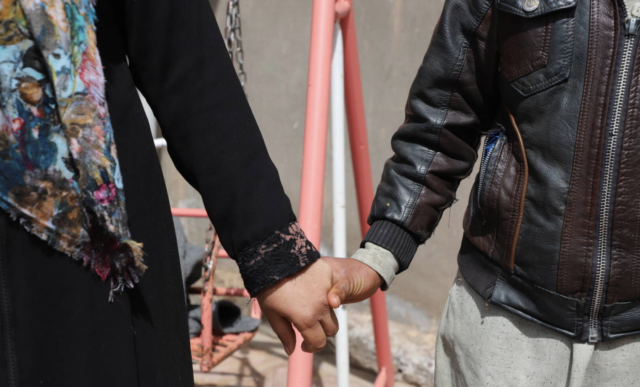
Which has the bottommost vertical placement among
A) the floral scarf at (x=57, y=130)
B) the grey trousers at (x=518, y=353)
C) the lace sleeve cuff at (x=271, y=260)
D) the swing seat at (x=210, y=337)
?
the swing seat at (x=210, y=337)

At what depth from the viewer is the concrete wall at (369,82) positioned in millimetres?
2756

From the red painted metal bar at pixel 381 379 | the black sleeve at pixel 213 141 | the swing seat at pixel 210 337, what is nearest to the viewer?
the black sleeve at pixel 213 141

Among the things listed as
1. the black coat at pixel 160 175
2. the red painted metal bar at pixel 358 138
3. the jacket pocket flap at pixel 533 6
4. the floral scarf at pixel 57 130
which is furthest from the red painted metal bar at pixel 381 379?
the floral scarf at pixel 57 130

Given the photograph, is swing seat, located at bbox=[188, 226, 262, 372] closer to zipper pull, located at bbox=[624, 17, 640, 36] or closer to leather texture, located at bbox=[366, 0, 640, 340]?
leather texture, located at bbox=[366, 0, 640, 340]

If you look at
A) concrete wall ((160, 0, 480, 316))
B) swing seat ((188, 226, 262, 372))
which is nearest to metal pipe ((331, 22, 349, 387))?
swing seat ((188, 226, 262, 372))

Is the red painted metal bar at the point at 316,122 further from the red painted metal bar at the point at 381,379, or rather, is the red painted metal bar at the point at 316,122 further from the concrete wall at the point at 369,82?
the concrete wall at the point at 369,82

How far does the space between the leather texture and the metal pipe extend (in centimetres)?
75

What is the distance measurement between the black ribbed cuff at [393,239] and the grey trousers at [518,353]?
118 mm

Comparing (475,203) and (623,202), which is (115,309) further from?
(623,202)

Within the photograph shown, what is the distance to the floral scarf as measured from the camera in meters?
0.79

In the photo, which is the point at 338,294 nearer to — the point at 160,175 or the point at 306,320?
the point at 306,320

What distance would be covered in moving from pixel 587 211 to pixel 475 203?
0.22m

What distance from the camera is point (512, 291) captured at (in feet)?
3.86

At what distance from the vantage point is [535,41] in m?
1.10
